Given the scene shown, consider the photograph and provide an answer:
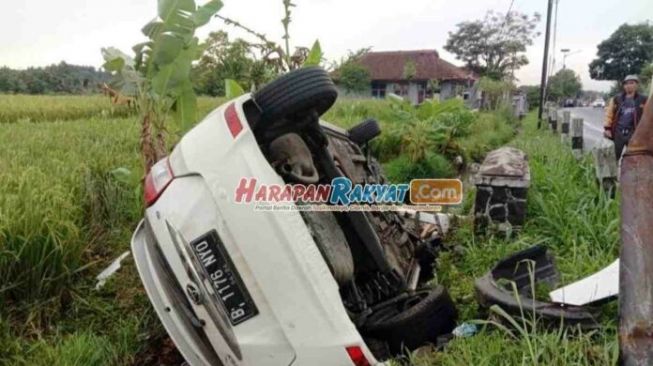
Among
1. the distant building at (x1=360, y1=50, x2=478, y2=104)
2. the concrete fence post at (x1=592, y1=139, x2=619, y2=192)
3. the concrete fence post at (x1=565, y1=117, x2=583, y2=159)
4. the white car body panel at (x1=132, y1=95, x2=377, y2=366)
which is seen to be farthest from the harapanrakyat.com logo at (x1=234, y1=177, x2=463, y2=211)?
the distant building at (x1=360, y1=50, x2=478, y2=104)

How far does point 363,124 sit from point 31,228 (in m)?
2.20

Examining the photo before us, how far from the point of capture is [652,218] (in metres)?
1.82

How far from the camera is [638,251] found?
1.83m

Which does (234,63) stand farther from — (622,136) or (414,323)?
(622,136)

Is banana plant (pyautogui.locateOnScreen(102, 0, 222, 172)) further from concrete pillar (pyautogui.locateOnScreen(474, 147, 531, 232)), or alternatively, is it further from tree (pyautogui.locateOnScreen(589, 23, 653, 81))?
tree (pyautogui.locateOnScreen(589, 23, 653, 81))

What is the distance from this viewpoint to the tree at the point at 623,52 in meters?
24.8

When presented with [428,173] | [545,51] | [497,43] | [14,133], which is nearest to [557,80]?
[497,43]

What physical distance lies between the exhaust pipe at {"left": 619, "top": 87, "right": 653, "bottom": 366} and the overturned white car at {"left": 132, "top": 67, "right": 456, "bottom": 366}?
2.58 ft

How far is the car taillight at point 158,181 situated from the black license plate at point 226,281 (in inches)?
17.2

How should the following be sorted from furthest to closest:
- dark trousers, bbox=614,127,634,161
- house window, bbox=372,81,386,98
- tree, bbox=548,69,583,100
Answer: tree, bbox=548,69,583,100
house window, bbox=372,81,386,98
dark trousers, bbox=614,127,634,161

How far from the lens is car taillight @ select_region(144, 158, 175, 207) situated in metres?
2.16

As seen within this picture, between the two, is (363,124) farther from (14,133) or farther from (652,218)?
(14,133)

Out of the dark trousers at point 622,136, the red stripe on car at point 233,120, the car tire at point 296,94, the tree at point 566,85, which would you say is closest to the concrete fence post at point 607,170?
the dark trousers at point 622,136

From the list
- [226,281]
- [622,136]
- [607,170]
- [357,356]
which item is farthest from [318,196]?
[622,136]
